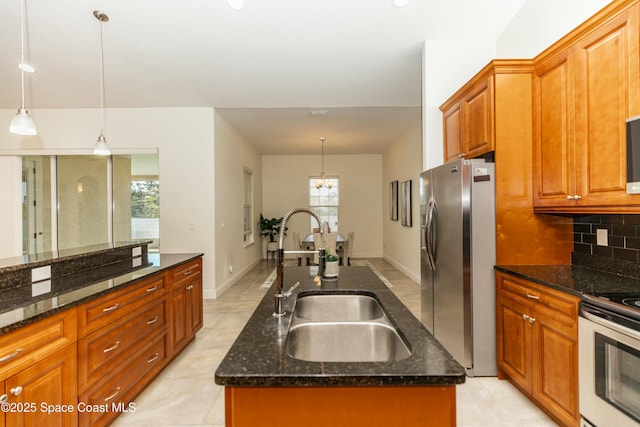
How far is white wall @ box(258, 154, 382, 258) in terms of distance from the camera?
8844 mm

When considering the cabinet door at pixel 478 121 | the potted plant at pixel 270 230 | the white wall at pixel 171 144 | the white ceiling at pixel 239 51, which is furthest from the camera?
the potted plant at pixel 270 230

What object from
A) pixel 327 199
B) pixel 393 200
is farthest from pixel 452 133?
pixel 327 199

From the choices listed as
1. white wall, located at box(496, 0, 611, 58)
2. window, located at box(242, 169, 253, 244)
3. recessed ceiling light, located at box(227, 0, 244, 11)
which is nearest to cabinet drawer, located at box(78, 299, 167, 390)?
recessed ceiling light, located at box(227, 0, 244, 11)

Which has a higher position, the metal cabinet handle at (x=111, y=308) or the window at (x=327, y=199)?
the window at (x=327, y=199)

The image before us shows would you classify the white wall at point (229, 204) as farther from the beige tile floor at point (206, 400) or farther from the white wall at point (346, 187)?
the beige tile floor at point (206, 400)

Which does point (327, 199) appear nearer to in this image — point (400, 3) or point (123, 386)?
point (400, 3)

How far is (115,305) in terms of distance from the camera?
1910mm

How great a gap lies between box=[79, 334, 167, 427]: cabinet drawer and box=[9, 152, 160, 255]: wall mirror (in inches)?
132

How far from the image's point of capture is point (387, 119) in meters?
5.52

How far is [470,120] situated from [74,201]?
19.3ft

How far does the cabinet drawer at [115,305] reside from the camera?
5.51ft

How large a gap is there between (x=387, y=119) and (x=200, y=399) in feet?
15.8

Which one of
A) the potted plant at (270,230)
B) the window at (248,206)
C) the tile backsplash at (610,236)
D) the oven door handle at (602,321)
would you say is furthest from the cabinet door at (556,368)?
the potted plant at (270,230)

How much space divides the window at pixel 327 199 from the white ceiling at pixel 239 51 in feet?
12.6
